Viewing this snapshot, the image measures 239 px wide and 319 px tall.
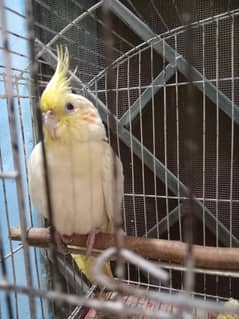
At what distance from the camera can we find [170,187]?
1303 millimetres

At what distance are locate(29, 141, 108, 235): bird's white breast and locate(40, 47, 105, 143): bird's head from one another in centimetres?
2

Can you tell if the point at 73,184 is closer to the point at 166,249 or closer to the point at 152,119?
the point at 166,249

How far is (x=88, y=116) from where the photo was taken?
818 millimetres

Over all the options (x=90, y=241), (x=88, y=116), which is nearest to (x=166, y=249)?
(x=90, y=241)

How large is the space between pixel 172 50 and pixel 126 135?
361mm

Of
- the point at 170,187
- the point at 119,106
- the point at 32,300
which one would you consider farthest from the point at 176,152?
the point at 32,300

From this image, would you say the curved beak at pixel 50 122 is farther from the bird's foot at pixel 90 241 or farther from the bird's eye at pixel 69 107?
the bird's foot at pixel 90 241

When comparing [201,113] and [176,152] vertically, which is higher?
[201,113]

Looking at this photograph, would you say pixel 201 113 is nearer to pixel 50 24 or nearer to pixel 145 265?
pixel 50 24

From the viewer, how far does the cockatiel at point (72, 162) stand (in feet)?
2.48

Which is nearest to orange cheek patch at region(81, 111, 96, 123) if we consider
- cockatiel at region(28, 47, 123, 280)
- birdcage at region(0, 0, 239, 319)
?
cockatiel at region(28, 47, 123, 280)

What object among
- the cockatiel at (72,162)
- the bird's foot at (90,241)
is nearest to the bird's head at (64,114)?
the cockatiel at (72,162)

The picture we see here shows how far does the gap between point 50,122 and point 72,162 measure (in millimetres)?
104

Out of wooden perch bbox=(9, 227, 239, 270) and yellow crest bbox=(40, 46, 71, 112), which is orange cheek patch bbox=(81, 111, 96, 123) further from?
wooden perch bbox=(9, 227, 239, 270)
